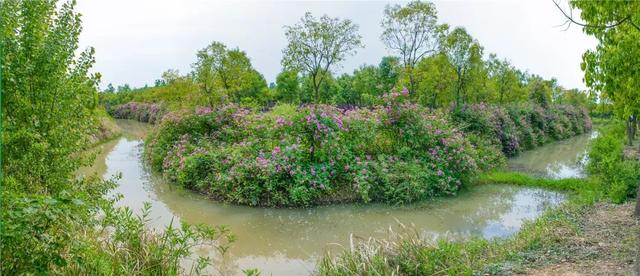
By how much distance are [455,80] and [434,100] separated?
4.00 ft

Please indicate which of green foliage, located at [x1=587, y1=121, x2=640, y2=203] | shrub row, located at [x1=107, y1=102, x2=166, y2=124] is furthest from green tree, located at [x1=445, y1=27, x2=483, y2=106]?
shrub row, located at [x1=107, y1=102, x2=166, y2=124]

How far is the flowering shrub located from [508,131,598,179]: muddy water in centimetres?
421

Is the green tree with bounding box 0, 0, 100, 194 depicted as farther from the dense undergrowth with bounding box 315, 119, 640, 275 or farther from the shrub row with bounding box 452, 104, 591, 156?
the shrub row with bounding box 452, 104, 591, 156

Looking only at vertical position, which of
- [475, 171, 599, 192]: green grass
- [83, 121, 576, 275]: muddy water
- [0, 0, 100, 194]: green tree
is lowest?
[83, 121, 576, 275]: muddy water

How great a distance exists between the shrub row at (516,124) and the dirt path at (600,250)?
7.47m

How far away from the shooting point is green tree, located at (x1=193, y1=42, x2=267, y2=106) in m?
20.6

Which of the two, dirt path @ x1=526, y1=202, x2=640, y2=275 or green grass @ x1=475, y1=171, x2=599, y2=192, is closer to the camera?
dirt path @ x1=526, y1=202, x2=640, y2=275

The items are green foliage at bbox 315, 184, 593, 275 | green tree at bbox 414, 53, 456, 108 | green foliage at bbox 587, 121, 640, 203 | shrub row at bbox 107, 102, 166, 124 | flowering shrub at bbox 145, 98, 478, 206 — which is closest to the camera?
green foliage at bbox 315, 184, 593, 275

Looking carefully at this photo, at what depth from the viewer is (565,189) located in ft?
34.6

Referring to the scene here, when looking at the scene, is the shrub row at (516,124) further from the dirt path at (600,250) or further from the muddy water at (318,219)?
the dirt path at (600,250)

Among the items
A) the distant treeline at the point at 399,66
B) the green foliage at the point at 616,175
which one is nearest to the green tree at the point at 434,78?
the distant treeline at the point at 399,66

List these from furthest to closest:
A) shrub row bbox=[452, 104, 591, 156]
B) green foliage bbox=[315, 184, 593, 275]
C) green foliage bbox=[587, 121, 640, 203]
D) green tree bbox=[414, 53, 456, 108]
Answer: green tree bbox=[414, 53, 456, 108] → shrub row bbox=[452, 104, 591, 156] → green foliage bbox=[587, 121, 640, 203] → green foliage bbox=[315, 184, 593, 275]

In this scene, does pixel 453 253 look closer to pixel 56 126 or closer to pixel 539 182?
pixel 56 126

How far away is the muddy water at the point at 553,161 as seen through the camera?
13.8 m
